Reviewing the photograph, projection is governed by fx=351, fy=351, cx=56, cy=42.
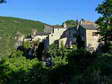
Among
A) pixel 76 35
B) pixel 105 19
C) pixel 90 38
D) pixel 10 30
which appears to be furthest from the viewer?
pixel 10 30

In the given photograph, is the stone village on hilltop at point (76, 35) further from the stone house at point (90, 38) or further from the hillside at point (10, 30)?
the hillside at point (10, 30)

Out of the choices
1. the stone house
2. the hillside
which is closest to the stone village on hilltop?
the stone house

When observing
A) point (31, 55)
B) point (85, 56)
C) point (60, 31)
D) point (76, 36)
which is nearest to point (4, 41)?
point (31, 55)

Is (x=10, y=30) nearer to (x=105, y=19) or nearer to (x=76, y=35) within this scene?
(x=76, y=35)

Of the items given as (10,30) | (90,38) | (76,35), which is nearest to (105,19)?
(90,38)

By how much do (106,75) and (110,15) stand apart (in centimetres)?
2491

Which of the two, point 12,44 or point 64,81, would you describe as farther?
point 12,44

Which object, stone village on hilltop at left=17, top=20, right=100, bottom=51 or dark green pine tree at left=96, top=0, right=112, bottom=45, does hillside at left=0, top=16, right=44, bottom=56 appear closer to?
stone village on hilltop at left=17, top=20, right=100, bottom=51

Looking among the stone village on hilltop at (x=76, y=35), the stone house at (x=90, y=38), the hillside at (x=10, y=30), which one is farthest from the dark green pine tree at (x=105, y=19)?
the hillside at (x=10, y=30)

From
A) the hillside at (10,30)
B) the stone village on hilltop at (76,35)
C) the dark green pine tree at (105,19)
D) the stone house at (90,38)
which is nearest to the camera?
the dark green pine tree at (105,19)

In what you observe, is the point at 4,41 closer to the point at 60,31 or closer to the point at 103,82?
the point at 60,31

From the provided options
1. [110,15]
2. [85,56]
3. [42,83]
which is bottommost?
[42,83]

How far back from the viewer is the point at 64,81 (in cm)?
3875

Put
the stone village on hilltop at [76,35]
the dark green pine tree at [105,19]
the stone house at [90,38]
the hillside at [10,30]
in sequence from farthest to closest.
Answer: the hillside at [10,30], the stone village on hilltop at [76,35], the stone house at [90,38], the dark green pine tree at [105,19]
